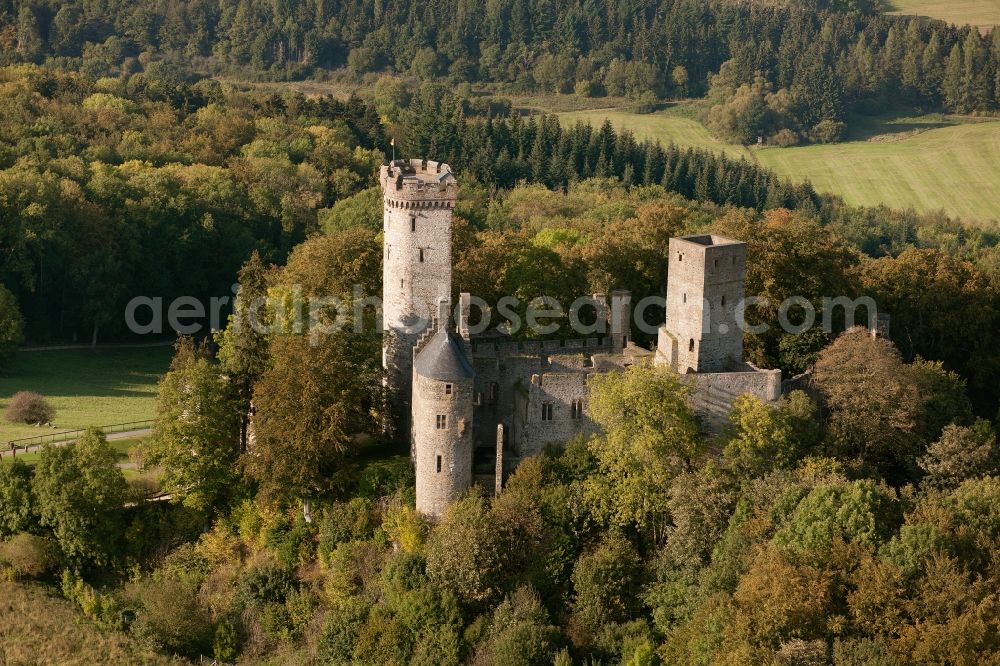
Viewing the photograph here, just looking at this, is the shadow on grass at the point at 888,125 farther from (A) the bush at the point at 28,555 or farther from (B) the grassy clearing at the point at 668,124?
(A) the bush at the point at 28,555

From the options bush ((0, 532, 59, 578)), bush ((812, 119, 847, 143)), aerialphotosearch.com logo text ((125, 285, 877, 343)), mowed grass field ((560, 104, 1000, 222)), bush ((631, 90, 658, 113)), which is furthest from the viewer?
bush ((631, 90, 658, 113))

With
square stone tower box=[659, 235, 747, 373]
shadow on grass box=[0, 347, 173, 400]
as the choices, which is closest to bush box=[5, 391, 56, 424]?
shadow on grass box=[0, 347, 173, 400]

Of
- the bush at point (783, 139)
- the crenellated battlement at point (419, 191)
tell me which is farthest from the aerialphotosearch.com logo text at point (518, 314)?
the bush at point (783, 139)

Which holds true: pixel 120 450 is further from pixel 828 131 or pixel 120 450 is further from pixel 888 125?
pixel 888 125

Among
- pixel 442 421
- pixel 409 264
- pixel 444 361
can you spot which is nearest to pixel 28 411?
pixel 409 264

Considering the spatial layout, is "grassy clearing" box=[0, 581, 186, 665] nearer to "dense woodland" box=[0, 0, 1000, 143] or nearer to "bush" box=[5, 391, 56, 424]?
"bush" box=[5, 391, 56, 424]

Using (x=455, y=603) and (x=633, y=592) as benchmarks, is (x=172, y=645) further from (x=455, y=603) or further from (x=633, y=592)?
(x=633, y=592)

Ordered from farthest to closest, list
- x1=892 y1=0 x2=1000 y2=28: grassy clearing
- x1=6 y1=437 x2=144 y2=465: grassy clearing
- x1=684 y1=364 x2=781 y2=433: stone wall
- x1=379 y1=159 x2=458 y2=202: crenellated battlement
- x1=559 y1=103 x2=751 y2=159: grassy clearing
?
1. x1=892 y1=0 x2=1000 y2=28: grassy clearing
2. x1=559 y1=103 x2=751 y2=159: grassy clearing
3. x1=6 y1=437 x2=144 y2=465: grassy clearing
4. x1=379 y1=159 x2=458 y2=202: crenellated battlement
5. x1=684 y1=364 x2=781 y2=433: stone wall
